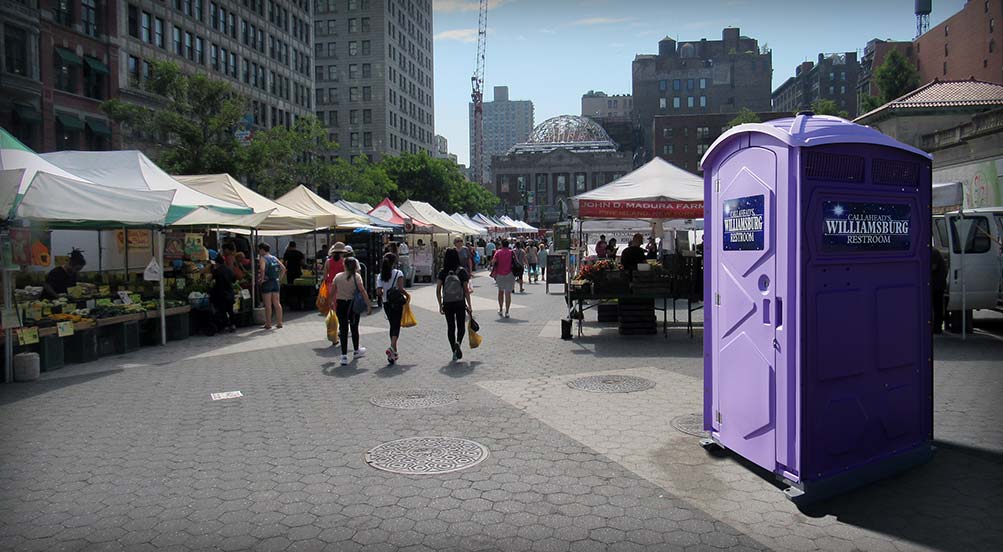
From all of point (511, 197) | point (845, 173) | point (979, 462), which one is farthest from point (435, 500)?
point (511, 197)

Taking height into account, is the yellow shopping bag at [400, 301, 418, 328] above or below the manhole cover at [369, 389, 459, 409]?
above

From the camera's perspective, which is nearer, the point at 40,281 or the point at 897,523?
the point at 897,523

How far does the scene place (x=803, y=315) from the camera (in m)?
4.52

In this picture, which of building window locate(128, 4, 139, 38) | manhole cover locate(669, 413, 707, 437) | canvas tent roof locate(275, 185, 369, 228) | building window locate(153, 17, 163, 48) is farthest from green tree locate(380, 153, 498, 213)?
manhole cover locate(669, 413, 707, 437)

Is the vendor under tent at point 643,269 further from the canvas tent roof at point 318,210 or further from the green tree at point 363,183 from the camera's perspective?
the green tree at point 363,183

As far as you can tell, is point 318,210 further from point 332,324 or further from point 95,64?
point 95,64

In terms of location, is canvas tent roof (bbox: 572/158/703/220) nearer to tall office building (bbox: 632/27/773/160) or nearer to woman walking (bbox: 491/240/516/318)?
woman walking (bbox: 491/240/516/318)

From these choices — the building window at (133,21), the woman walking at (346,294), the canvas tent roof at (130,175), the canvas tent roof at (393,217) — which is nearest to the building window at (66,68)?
the building window at (133,21)

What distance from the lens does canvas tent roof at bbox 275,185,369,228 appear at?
1992cm

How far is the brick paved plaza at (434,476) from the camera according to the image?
13.8 feet

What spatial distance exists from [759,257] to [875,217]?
872 mm

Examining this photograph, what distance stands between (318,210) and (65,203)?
1056 cm

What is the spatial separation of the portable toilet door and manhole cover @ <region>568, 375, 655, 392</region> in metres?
2.76

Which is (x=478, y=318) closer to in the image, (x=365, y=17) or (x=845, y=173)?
(x=845, y=173)
